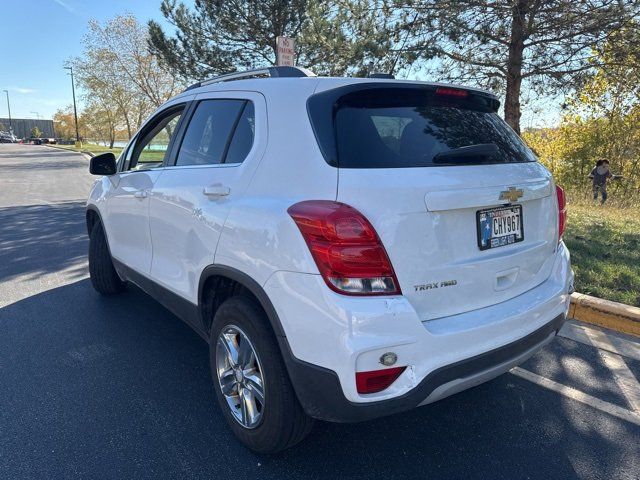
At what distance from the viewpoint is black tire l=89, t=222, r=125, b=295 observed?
454 cm

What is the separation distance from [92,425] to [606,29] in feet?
29.6

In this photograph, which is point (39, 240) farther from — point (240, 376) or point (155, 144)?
point (240, 376)

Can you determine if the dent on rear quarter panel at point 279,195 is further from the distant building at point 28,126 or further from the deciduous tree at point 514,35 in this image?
the distant building at point 28,126

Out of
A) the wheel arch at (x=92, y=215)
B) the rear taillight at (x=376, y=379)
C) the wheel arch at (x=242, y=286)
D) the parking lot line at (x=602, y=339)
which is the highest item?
the wheel arch at (x=92, y=215)

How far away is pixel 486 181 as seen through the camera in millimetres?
2244

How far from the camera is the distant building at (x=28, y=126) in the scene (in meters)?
102

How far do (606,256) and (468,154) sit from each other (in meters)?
4.27

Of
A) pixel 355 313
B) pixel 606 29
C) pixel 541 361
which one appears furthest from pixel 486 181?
pixel 606 29

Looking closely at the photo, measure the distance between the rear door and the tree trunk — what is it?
279 inches

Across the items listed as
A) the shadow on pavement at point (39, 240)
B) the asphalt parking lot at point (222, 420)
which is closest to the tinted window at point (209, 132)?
the asphalt parking lot at point (222, 420)

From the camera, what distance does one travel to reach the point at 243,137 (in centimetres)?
259

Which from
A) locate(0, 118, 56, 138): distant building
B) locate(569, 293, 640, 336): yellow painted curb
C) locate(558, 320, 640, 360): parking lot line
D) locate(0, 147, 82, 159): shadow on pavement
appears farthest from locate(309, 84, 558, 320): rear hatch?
locate(0, 118, 56, 138): distant building

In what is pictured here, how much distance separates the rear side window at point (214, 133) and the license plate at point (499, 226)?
1.23 m

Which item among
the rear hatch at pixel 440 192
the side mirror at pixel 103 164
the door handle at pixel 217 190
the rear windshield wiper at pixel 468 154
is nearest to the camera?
the rear hatch at pixel 440 192
